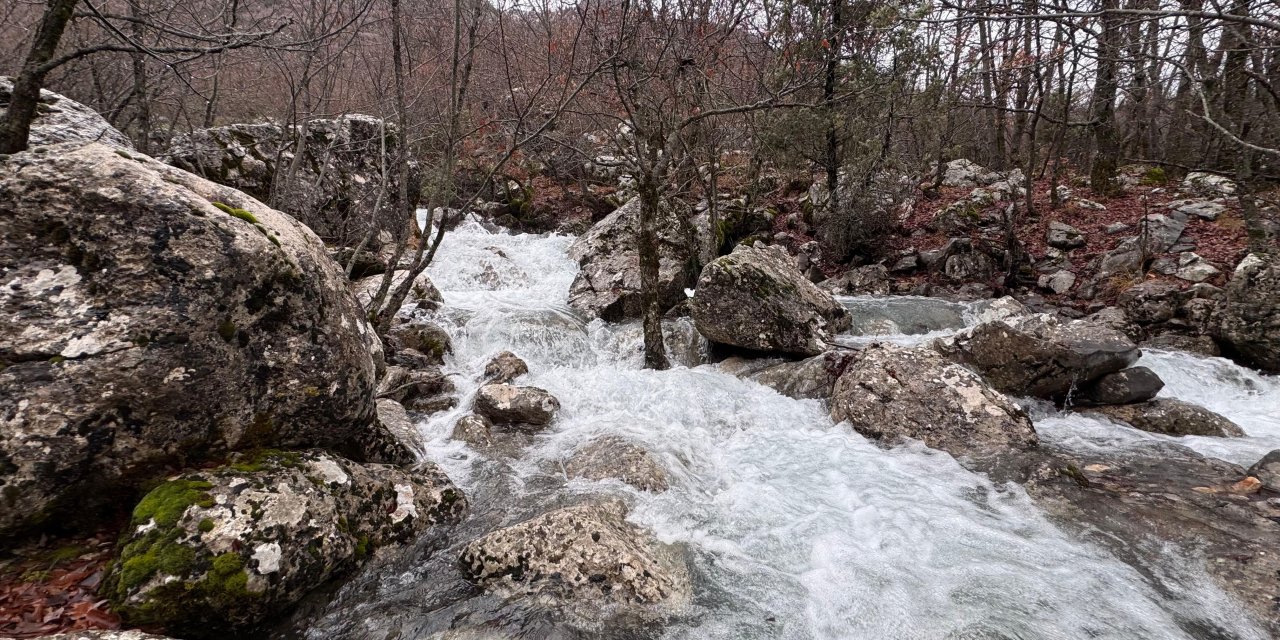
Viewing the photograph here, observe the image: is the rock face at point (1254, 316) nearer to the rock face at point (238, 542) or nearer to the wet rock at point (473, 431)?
the wet rock at point (473, 431)

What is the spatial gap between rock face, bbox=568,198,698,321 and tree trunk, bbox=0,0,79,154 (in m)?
8.12

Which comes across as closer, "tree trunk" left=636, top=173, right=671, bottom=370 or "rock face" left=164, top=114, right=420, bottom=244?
"tree trunk" left=636, top=173, right=671, bottom=370

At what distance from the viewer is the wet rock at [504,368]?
792 cm

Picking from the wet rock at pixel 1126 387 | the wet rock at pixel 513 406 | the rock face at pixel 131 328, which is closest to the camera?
the rock face at pixel 131 328

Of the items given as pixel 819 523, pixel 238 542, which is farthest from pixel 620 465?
pixel 238 542

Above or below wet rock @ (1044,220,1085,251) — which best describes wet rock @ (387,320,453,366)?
below

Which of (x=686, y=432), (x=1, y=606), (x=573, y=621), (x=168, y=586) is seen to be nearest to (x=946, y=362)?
(x=686, y=432)

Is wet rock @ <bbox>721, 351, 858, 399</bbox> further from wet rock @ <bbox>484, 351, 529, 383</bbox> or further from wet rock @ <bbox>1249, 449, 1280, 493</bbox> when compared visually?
wet rock @ <bbox>1249, 449, 1280, 493</bbox>

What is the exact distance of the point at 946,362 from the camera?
6391 millimetres

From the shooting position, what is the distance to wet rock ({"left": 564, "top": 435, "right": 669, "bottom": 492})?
16.2ft

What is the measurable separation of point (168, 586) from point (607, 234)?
1026cm

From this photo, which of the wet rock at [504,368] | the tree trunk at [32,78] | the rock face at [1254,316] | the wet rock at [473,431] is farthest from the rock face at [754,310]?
the tree trunk at [32,78]

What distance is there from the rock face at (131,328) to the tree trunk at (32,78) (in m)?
0.25

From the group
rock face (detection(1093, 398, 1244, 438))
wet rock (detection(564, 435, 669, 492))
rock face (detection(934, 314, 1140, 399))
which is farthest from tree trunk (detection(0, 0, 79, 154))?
rock face (detection(1093, 398, 1244, 438))
